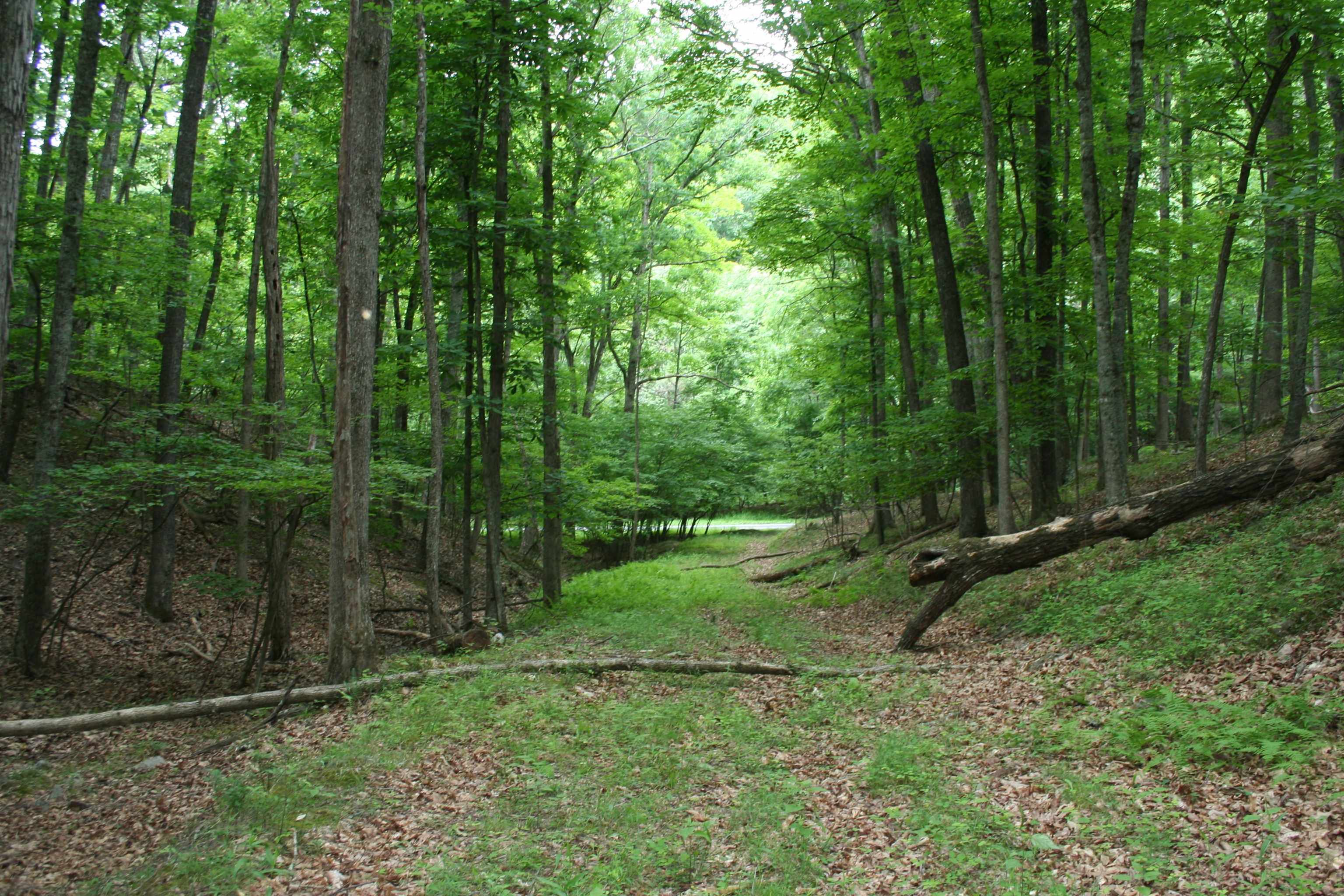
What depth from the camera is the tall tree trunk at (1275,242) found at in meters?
8.99

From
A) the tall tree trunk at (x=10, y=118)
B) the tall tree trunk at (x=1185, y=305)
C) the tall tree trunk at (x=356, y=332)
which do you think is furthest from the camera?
the tall tree trunk at (x=1185, y=305)

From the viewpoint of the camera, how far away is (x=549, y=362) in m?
13.9

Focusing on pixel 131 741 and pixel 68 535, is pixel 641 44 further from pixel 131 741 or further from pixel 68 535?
pixel 131 741

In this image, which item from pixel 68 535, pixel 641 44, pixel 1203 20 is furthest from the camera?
pixel 641 44

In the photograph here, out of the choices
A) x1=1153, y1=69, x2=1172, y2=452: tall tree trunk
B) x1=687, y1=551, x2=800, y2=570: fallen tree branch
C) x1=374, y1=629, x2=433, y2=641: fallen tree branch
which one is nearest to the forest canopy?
x1=1153, y1=69, x2=1172, y2=452: tall tree trunk

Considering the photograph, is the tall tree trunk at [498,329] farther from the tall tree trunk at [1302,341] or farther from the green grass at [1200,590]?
the tall tree trunk at [1302,341]

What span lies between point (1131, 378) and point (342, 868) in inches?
653

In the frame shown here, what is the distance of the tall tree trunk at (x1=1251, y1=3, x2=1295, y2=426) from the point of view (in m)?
8.99

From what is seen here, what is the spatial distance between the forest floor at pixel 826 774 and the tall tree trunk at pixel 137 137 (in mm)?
12206

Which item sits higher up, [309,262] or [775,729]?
[309,262]

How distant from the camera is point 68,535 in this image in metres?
13.1

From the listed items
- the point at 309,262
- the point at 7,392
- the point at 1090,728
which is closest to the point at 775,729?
the point at 1090,728

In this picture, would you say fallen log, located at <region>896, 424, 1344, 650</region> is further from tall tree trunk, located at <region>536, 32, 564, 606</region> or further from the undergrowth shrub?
tall tree trunk, located at <region>536, 32, 564, 606</region>

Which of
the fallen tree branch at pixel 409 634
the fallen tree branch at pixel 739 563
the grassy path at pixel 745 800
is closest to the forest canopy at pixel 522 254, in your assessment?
the fallen tree branch at pixel 409 634
